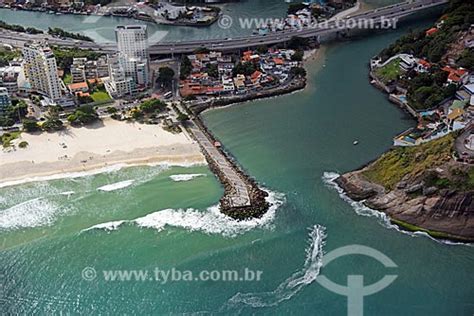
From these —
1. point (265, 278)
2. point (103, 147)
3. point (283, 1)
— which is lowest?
point (265, 278)

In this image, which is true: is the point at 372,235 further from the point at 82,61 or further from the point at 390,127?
the point at 82,61

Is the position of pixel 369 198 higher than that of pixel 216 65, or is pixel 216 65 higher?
pixel 216 65

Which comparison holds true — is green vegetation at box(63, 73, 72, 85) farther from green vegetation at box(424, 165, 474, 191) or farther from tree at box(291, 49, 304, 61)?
green vegetation at box(424, 165, 474, 191)

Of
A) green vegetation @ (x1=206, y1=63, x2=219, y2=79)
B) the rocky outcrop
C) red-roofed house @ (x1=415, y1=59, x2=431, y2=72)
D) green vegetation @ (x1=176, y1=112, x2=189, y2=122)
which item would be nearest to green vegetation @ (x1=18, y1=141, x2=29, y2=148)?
green vegetation @ (x1=176, y1=112, x2=189, y2=122)

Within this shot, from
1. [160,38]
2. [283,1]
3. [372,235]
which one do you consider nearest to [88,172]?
[372,235]

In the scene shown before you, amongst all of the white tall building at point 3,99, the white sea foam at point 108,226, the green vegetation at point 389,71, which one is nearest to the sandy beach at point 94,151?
the white tall building at point 3,99

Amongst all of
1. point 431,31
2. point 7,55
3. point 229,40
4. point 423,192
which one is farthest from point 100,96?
point 431,31

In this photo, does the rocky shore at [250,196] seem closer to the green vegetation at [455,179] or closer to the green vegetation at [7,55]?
the green vegetation at [455,179]
